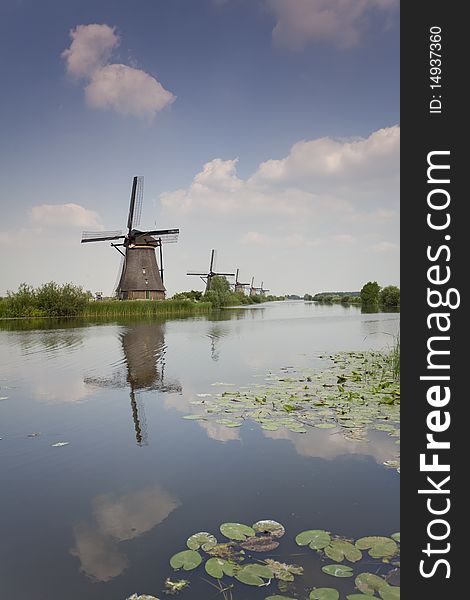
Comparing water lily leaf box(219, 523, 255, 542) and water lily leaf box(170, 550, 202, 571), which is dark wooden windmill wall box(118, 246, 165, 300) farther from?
water lily leaf box(170, 550, 202, 571)

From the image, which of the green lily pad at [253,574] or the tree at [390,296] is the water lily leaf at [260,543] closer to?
the green lily pad at [253,574]

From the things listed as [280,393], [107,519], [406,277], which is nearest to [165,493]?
[107,519]

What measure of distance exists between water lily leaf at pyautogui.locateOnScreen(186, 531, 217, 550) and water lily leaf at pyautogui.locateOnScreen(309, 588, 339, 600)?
746 mm

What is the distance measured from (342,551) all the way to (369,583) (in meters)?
0.33

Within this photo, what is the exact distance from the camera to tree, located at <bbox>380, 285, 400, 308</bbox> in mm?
56134

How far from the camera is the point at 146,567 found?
2.56 m

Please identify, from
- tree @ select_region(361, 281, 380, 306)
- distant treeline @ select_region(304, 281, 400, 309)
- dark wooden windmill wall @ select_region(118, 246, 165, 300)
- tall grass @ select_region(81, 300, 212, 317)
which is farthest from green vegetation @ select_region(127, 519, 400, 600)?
tree @ select_region(361, 281, 380, 306)

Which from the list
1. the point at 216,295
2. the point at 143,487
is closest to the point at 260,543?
the point at 143,487

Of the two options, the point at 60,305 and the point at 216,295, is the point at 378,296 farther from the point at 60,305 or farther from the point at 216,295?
the point at 60,305

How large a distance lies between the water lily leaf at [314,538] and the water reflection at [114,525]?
3.48 feet

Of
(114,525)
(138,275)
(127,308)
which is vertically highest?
(138,275)

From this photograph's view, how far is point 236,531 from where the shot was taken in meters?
2.84

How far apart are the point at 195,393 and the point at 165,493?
3888 mm

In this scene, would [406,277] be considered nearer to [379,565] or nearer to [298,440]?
[379,565]
